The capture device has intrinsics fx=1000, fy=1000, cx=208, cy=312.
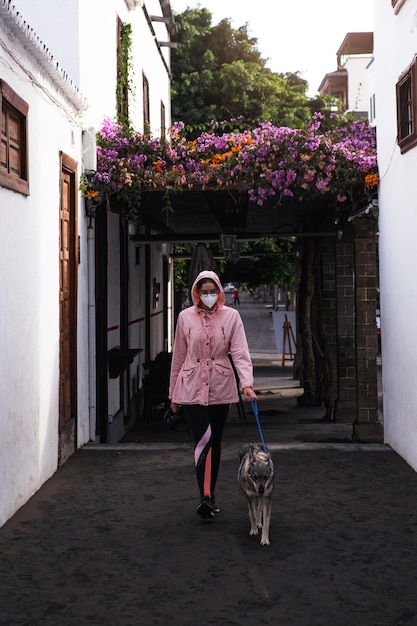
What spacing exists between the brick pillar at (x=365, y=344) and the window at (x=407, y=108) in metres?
2.11

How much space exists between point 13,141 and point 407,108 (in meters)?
4.12

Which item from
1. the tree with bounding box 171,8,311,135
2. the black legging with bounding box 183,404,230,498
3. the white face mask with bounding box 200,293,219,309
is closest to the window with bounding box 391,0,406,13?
the white face mask with bounding box 200,293,219,309

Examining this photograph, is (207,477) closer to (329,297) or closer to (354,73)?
(329,297)

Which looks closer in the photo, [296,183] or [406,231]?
[406,231]

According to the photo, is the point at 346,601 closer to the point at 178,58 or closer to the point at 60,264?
the point at 60,264

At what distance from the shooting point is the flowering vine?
12172 millimetres

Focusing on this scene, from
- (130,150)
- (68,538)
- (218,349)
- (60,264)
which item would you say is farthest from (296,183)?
(68,538)

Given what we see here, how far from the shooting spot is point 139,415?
59.7 feet

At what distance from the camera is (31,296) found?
866cm

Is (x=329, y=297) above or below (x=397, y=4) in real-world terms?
below

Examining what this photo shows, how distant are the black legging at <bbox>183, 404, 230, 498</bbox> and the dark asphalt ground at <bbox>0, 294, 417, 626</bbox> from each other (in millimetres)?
334

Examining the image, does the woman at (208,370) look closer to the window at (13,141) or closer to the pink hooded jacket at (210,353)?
the pink hooded jacket at (210,353)

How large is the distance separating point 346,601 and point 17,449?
132 inches

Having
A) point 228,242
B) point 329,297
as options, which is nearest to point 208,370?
point 228,242
